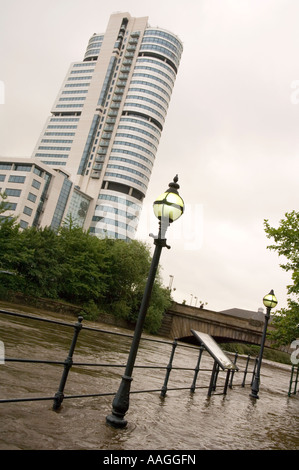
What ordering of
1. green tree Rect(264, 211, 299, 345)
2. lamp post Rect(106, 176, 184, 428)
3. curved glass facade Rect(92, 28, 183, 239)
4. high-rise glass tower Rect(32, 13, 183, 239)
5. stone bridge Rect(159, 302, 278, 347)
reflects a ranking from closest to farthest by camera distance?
lamp post Rect(106, 176, 184, 428) → green tree Rect(264, 211, 299, 345) → stone bridge Rect(159, 302, 278, 347) → curved glass facade Rect(92, 28, 183, 239) → high-rise glass tower Rect(32, 13, 183, 239)

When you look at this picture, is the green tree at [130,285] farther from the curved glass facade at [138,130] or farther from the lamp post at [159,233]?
the curved glass facade at [138,130]

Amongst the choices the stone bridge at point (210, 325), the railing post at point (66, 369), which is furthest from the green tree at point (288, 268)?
the stone bridge at point (210, 325)

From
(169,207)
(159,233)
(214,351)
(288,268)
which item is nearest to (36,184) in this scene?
(288,268)

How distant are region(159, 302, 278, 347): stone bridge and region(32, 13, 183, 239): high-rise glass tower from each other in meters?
66.3

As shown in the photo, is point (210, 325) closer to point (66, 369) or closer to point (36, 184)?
point (66, 369)

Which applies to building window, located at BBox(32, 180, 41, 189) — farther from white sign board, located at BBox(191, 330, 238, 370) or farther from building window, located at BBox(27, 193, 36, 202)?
white sign board, located at BBox(191, 330, 238, 370)

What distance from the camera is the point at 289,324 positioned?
1560 centimetres

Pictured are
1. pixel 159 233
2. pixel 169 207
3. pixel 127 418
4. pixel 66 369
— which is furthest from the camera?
pixel 159 233

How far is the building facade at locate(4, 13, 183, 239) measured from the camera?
11775 cm

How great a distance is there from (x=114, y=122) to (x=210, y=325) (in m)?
95.3

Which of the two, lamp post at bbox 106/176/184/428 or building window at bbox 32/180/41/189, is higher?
building window at bbox 32/180/41/189

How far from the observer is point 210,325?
4388cm

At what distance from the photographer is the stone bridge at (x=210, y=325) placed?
43344 millimetres

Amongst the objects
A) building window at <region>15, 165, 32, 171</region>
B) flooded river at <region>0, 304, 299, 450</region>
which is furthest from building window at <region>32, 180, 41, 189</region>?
flooded river at <region>0, 304, 299, 450</region>
